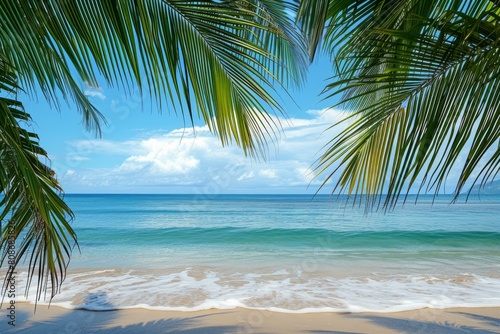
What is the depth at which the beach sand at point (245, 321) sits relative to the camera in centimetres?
446

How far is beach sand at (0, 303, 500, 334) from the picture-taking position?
4457 mm

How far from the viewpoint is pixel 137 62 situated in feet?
5.90

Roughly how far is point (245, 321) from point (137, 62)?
3653mm

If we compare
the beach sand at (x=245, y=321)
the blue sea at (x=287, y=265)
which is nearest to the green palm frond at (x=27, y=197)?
the blue sea at (x=287, y=265)

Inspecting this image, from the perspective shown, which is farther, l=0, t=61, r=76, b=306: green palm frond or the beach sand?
the beach sand

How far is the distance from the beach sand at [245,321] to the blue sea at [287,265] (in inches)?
11.0

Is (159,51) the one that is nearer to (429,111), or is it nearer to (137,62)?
(137,62)

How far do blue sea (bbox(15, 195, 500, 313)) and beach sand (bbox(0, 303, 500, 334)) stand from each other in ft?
0.91

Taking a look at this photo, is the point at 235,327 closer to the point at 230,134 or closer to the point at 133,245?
the point at 230,134

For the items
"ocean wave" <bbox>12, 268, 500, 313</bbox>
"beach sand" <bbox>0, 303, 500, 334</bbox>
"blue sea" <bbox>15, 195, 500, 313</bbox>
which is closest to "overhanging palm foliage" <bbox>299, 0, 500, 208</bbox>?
"blue sea" <bbox>15, 195, 500, 313</bbox>

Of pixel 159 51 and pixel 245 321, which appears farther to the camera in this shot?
pixel 245 321

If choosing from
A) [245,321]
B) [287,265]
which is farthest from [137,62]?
[287,265]

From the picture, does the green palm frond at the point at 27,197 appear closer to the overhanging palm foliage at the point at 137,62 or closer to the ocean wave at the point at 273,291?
the overhanging palm foliage at the point at 137,62

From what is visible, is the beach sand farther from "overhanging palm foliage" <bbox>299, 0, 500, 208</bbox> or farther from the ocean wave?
"overhanging palm foliage" <bbox>299, 0, 500, 208</bbox>
